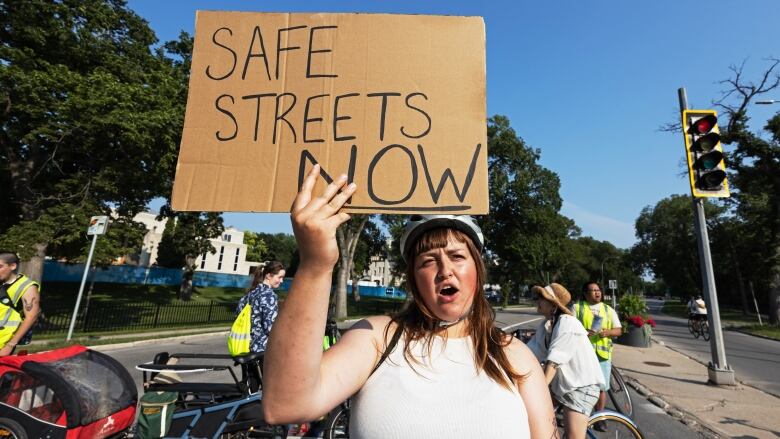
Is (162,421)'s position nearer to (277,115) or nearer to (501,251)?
(277,115)

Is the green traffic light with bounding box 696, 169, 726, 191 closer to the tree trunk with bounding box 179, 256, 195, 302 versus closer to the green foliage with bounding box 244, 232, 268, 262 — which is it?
the tree trunk with bounding box 179, 256, 195, 302

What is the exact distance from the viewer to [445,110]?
Result: 163 centimetres

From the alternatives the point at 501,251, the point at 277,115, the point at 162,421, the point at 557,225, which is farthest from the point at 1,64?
the point at 557,225

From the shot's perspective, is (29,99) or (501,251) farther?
(501,251)

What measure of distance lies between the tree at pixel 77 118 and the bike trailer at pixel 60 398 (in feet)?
40.2

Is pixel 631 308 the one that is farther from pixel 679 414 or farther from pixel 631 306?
pixel 679 414

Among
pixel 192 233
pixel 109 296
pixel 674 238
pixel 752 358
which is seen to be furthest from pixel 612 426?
pixel 674 238

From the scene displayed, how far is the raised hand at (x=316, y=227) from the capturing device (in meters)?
1.08

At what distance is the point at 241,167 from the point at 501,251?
1625 inches

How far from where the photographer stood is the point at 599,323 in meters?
6.00

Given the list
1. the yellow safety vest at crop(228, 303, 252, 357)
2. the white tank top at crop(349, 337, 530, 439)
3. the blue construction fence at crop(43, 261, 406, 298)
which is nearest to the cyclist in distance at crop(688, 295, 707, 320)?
the yellow safety vest at crop(228, 303, 252, 357)

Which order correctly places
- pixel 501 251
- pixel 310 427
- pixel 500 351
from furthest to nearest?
pixel 501 251 < pixel 310 427 < pixel 500 351

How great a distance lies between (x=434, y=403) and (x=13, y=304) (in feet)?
18.7

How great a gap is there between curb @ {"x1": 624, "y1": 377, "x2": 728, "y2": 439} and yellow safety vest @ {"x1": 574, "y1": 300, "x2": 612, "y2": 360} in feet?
4.66
